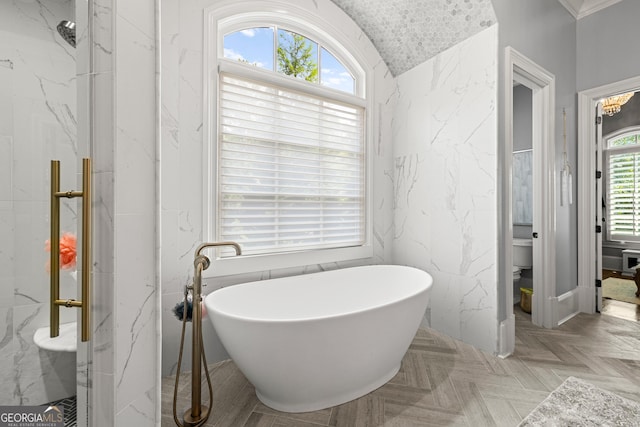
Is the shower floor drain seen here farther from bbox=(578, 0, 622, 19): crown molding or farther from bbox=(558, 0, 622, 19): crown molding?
bbox=(578, 0, 622, 19): crown molding

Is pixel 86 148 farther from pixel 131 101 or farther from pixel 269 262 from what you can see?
pixel 269 262

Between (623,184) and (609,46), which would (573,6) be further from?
(623,184)

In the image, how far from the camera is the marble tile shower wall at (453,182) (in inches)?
90.0

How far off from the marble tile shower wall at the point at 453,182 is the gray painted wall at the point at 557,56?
3.8 inches

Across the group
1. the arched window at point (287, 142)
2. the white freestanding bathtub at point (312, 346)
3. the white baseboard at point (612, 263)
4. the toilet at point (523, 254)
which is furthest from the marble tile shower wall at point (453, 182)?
the white baseboard at point (612, 263)

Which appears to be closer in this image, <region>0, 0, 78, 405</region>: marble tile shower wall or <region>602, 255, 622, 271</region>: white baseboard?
<region>0, 0, 78, 405</region>: marble tile shower wall

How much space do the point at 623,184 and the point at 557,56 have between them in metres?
3.50

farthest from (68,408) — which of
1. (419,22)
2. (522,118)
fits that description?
(522,118)

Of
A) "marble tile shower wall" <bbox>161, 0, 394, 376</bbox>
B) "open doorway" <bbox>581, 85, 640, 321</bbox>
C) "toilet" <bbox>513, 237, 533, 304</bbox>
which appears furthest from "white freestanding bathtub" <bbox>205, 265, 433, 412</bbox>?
"open doorway" <bbox>581, 85, 640, 321</bbox>

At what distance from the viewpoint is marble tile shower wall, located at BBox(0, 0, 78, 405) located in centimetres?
70

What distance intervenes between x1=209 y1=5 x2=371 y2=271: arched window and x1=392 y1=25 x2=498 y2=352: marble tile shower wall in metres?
0.45

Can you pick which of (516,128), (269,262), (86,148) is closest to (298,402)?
(269,262)

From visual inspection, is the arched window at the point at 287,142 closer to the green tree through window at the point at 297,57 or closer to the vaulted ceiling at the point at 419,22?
the green tree through window at the point at 297,57

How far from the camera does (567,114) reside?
303 cm
